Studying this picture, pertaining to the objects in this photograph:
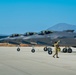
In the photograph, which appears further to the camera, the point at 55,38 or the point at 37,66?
the point at 55,38

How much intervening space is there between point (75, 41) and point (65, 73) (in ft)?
77.5

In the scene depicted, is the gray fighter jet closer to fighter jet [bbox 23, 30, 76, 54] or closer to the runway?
fighter jet [bbox 23, 30, 76, 54]

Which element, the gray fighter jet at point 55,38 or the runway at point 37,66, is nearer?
the runway at point 37,66

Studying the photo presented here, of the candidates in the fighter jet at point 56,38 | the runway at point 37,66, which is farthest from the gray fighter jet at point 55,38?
the runway at point 37,66

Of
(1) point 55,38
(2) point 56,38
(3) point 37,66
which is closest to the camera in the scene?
(3) point 37,66

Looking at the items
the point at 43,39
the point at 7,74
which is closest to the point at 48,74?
the point at 7,74

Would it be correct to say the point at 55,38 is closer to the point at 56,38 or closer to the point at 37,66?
the point at 56,38

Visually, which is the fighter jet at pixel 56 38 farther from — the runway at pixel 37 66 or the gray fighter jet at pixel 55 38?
the runway at pixel 37 66

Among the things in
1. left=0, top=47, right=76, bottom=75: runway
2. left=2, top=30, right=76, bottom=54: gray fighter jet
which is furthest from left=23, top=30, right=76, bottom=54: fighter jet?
left=0, top=47, right=76, bottom=75: runway

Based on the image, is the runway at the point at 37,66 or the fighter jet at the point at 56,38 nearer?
the runway at the point at 37,66

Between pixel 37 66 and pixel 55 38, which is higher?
pixel 55 38

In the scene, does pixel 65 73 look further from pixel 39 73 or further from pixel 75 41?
pixel 75 41

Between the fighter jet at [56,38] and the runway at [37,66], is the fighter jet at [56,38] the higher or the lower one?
the higher one

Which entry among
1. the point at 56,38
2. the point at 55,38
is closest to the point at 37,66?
the point at 56,38
